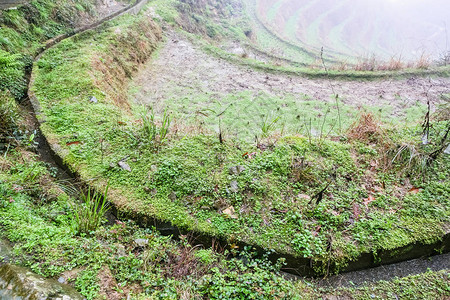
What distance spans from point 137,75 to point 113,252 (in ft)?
18.8

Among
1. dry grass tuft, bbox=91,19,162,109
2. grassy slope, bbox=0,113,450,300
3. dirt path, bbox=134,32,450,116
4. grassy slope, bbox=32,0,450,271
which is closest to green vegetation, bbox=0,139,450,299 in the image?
grassy slope, bbox=0,113,450,300

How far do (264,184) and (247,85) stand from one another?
489cm

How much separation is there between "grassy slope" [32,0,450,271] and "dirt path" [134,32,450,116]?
8.45 ft

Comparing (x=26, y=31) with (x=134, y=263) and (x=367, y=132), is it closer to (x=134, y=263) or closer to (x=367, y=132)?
(x=134, y=263)

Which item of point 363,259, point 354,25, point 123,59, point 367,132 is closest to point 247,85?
point 123,59

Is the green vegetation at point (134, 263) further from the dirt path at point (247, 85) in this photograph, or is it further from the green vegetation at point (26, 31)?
the dirt path at point (247, 85)

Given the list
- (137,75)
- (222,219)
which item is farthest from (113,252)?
(137,75)

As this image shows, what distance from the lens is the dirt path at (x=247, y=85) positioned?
704 centimetres

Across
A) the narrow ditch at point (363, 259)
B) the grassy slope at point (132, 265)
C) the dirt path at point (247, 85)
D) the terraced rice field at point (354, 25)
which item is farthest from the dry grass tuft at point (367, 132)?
the terraced rice field at point (354, 25)

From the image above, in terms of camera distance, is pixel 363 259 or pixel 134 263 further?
pixel 363 259

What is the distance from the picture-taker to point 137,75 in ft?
23.6

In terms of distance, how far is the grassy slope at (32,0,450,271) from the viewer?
2922 mm

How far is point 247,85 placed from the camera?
771 cm

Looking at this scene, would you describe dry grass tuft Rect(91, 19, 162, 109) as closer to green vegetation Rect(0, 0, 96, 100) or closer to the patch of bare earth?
the patch of bare earth
